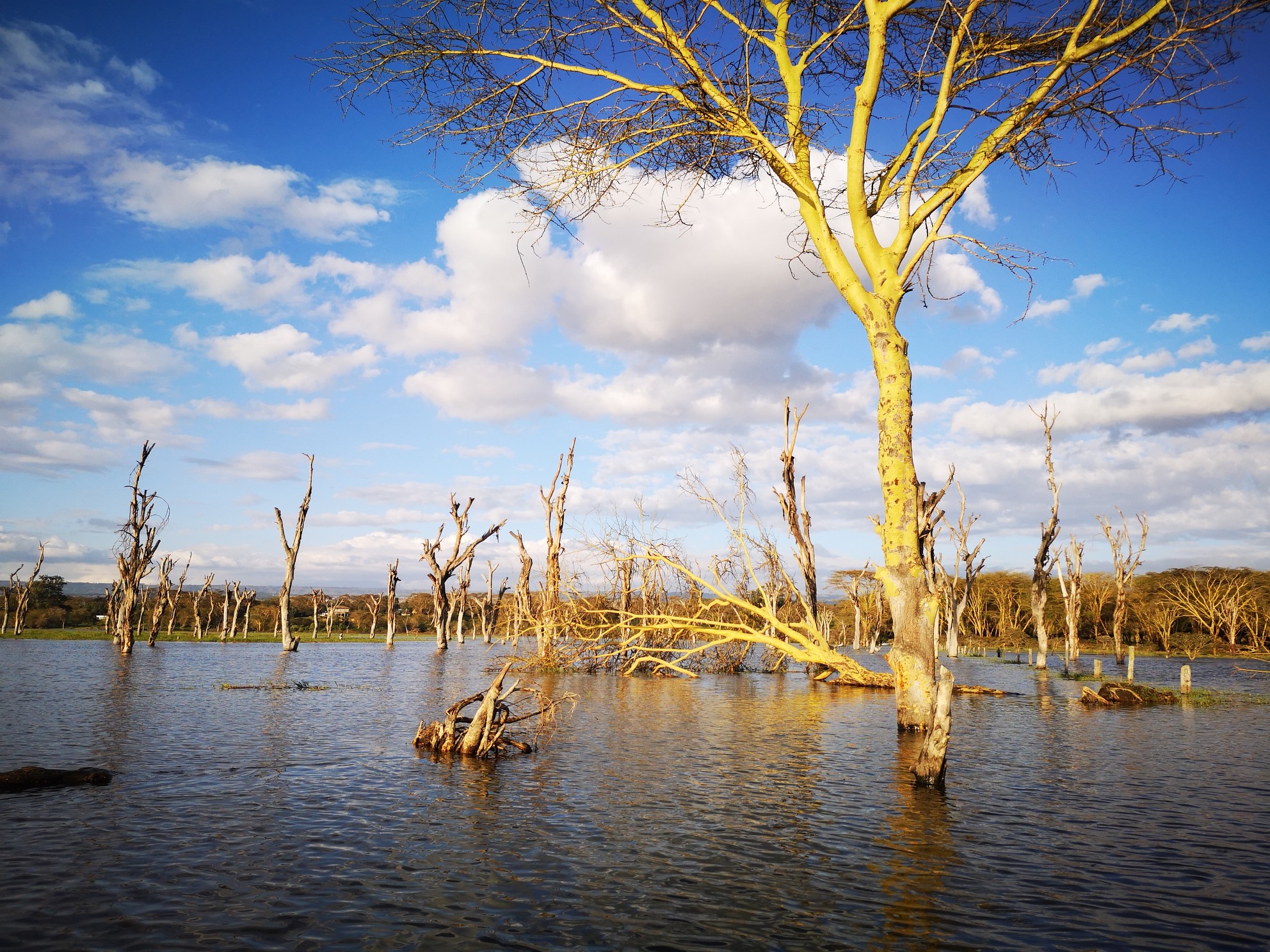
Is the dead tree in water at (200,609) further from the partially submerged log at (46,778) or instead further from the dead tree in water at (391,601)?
the partially submerged log at (46,778)

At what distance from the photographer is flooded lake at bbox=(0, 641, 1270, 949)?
5789 millimetres

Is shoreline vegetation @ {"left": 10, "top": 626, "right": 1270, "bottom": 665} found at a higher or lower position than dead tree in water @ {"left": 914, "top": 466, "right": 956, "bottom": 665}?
lower

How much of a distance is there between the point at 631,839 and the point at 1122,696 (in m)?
22.8

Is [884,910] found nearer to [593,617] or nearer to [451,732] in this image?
[451,732]

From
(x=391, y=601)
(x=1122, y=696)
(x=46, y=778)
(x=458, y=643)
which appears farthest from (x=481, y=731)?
(x=458, y=643)

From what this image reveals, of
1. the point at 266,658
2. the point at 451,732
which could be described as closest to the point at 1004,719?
the point at 451,732

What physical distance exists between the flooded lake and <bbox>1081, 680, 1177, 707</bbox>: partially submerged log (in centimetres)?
684

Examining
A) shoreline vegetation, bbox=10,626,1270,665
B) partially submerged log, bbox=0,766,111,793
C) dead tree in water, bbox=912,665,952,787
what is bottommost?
shoreline vegetation, bbox=10,626,1270,665

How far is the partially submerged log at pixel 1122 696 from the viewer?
23531mm

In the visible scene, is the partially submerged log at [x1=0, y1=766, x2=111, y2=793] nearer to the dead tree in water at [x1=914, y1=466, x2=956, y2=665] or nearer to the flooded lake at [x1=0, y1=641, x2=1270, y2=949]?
the flooded lake at [x1=0, y1=641, x2=1270, y2=949]

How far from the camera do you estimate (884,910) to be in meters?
6.16

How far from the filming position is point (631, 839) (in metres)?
8.08

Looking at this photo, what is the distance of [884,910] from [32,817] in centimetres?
929

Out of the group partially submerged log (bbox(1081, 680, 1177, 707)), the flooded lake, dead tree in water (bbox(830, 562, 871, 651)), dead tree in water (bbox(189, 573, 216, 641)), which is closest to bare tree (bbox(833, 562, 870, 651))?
dead tree in water (bbox(830, 562, 871, 651))
